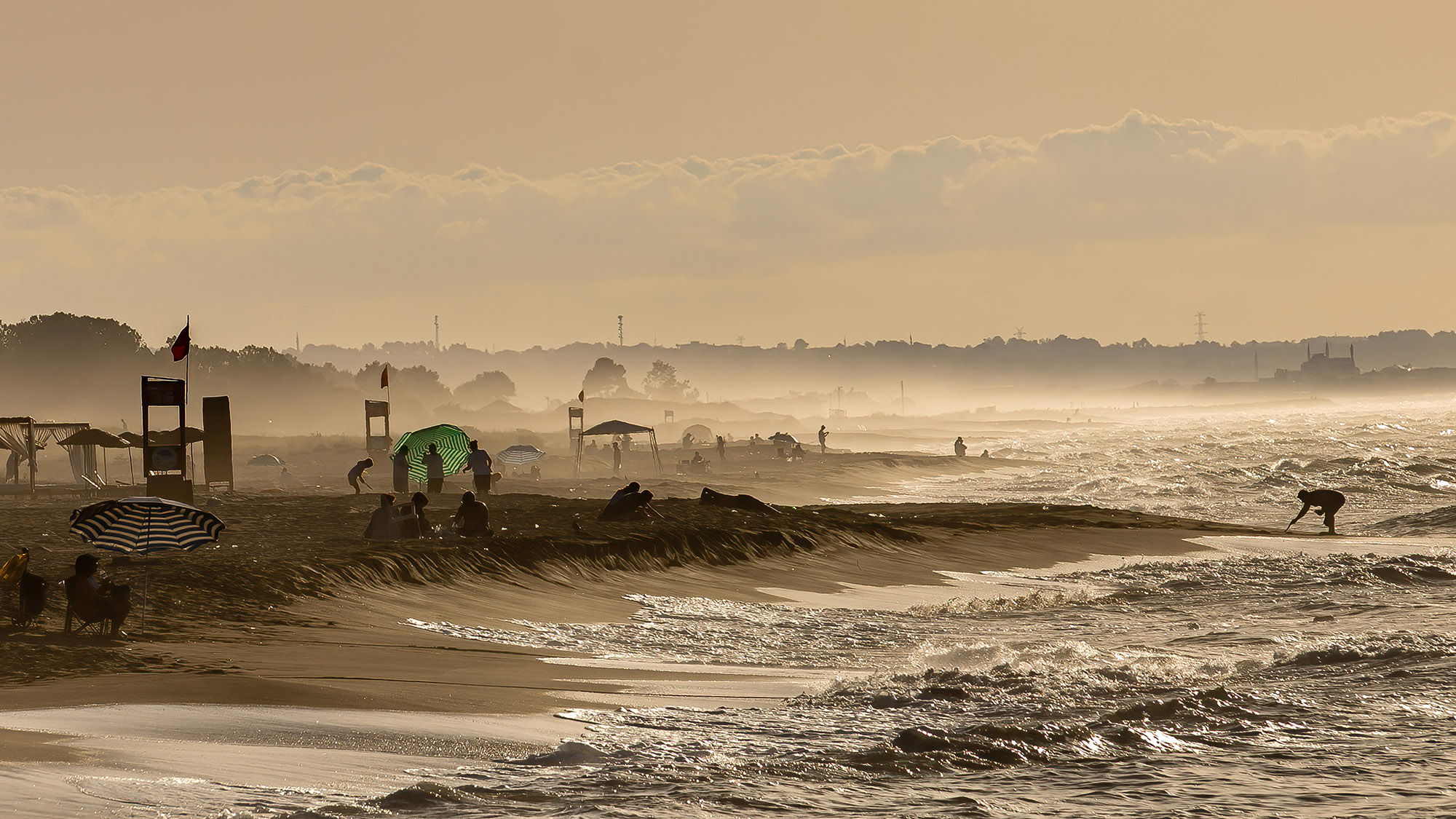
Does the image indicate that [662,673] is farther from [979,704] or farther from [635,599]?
[635,599]

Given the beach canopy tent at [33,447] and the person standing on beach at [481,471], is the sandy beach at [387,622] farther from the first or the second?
the beach canopy tent at [33,447]

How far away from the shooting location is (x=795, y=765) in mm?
8055

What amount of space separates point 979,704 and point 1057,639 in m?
3.99

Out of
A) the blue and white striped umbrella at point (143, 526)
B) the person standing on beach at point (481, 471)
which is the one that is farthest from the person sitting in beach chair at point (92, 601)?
the person standing on beach at point (481, 471)

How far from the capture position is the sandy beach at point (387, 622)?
7.82m

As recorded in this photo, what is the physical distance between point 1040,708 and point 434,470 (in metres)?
20.1

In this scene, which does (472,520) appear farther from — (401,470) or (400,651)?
(401,470)

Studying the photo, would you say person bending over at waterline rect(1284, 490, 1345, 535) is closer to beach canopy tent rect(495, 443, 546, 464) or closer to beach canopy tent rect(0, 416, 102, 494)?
beach canopy tent rect(495, 443, 546, 464)

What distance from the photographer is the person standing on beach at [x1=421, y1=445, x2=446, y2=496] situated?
2767cm

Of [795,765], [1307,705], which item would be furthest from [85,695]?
[1307,705]

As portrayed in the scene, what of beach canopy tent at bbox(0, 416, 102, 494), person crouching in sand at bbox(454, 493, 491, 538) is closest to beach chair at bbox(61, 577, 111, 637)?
person crouching in sand at bbox(454, 493, 491, 538)

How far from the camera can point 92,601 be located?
37.0 feet

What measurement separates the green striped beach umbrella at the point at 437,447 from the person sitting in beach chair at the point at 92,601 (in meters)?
16.8

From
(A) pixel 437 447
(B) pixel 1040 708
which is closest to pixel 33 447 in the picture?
(A) pixel 437 447
